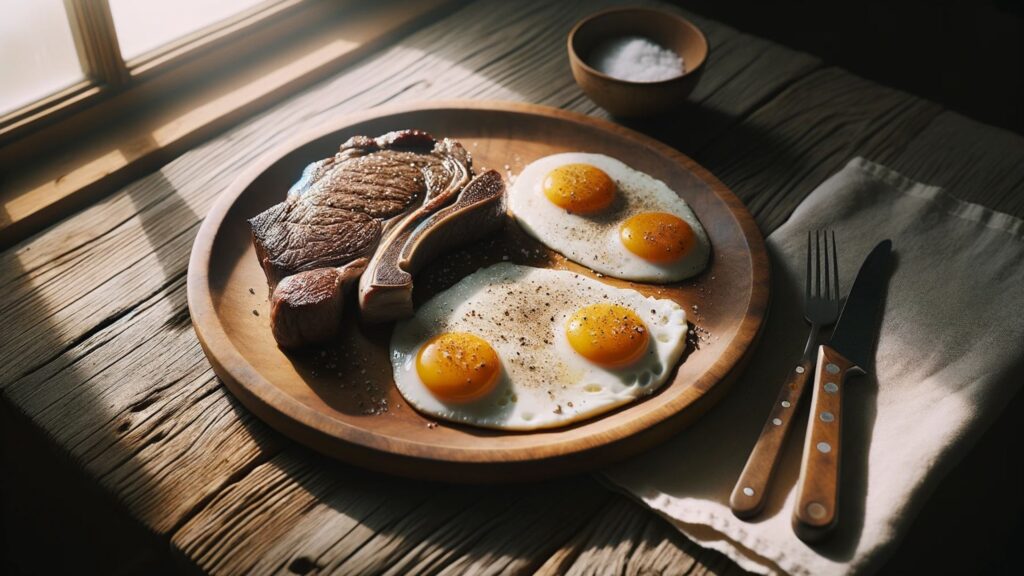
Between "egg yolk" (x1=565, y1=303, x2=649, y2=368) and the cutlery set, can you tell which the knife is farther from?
"egg yolk" (x1=565, y1=303, x2=649, y2=368)

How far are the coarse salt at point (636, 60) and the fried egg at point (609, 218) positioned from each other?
0.50 metres

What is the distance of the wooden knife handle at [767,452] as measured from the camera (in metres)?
1.95

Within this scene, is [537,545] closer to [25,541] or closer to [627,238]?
[627,238]

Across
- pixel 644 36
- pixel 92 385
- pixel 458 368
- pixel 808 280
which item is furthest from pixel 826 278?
pixel 92 385

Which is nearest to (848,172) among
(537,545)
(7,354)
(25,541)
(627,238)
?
(627,238)

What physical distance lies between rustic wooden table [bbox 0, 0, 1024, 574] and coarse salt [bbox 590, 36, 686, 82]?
182 millimetres

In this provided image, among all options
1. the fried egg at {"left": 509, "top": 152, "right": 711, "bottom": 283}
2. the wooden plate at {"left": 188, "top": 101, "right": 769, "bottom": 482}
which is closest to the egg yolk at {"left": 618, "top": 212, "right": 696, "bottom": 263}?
the fried egg at {"left": 509, "top": 152, "right": 711, "bottom": 283}

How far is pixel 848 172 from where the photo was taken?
9.78ft

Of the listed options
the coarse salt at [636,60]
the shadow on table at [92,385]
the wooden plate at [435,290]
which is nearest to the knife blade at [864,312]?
the wooden plate at [435,290]

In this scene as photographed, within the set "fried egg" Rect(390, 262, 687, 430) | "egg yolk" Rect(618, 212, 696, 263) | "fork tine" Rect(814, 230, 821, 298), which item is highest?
"egg yolk" Rect(618, 212, 696, 263)

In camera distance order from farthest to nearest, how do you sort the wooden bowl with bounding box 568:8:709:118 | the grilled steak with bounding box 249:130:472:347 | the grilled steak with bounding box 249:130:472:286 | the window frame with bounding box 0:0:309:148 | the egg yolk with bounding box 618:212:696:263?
the wooden bowl with bounding box 568:8:709:118
the window frame with bounding box 0:0:309:148
the egg yolk with bounding box 618:212:696:263
the grilled steak with bounding box 249:130:472:286
the grilled steak with bounding box 249:130:472:347

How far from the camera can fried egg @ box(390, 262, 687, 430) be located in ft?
7.07

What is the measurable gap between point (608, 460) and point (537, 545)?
276 millimetres

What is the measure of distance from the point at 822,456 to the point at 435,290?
1192mm
